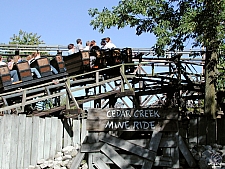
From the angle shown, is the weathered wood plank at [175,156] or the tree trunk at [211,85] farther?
the tree trunk at [211,85]

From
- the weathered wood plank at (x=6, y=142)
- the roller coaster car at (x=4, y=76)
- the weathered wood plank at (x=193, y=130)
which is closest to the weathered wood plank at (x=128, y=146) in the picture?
the weathered wood plank at (x=193, y=130)

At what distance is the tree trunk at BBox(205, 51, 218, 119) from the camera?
11.0m

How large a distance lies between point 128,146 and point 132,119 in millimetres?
581

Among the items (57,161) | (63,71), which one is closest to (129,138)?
(57,161)

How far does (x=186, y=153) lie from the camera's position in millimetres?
8641

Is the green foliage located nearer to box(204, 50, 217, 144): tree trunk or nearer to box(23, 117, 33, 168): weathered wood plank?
box(204, 50, 217, 144): tree trunk

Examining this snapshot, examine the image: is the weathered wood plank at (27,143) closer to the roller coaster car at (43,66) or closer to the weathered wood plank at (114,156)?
the weathered wood plank at (114,156)

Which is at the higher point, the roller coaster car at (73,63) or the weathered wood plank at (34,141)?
the roller coaster car at (73,63)

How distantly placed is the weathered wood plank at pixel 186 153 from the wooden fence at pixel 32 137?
295 centimetres

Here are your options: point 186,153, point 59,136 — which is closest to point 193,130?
point 186,153

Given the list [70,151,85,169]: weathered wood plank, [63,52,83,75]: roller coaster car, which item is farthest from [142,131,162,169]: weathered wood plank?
[63,52,83,75]: roller coaster car

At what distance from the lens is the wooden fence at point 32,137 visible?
30.7 ft

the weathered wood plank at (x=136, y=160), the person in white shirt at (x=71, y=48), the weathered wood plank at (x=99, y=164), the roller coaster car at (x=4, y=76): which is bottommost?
the weathered wood plank at (x=99, y=164)

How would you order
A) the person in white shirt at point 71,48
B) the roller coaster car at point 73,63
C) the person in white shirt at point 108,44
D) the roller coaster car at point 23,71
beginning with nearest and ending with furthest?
the roller coaster car at point 23,71
the roller coaster car at point 73,63
the person in white shirt at point 108,44
the person in white shirt at point 71,48
